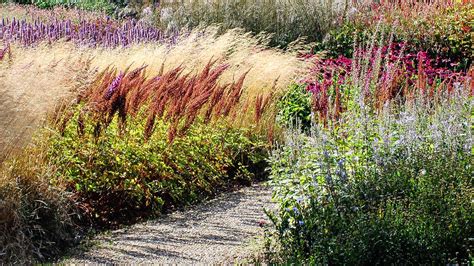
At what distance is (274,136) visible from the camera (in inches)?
328

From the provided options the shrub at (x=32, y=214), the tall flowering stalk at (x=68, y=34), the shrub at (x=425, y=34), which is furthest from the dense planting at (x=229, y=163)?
the shrub at (x=425, y=34)

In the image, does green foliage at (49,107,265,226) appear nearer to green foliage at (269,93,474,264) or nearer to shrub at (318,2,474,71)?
green foliage at (269,93,474,264)

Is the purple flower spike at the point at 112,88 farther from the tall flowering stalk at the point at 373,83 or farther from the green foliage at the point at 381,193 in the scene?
the tall flowering stalk at the point at 373,83

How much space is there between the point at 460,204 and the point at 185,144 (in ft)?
8.84

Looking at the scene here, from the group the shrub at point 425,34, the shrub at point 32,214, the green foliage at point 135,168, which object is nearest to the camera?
the shrub at point 32,214

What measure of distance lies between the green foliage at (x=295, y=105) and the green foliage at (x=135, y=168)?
1857 millimetres

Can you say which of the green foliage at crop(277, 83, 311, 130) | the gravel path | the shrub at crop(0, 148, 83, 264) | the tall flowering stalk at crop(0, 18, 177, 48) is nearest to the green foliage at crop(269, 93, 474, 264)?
the gravel path

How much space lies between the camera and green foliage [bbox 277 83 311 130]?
9.23 metres

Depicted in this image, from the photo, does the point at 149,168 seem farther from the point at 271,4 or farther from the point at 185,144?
the point at 271,4

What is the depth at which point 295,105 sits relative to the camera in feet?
30.9

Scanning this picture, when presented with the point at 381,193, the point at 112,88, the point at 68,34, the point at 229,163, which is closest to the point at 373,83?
the point at 229,163

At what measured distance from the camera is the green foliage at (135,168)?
611cm

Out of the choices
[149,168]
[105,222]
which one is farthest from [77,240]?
[149,168]

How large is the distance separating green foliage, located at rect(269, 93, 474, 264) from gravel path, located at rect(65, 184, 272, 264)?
420mm
